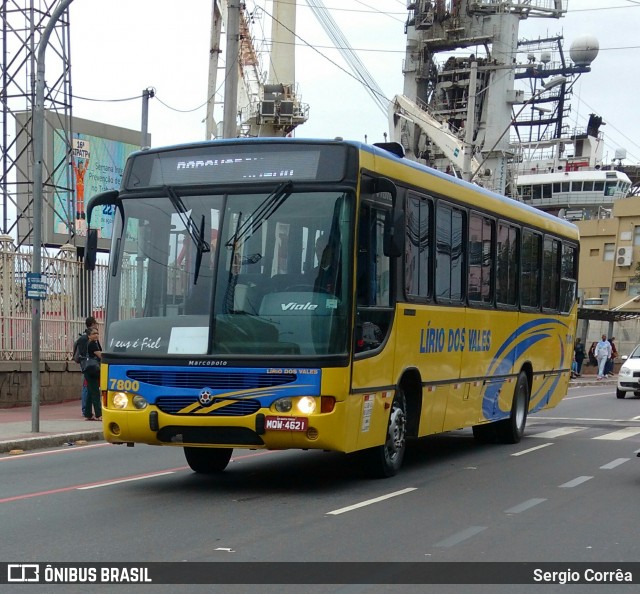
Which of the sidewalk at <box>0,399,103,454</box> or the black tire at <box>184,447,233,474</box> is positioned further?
the sidewalk at <box>0,399,103,454</box>

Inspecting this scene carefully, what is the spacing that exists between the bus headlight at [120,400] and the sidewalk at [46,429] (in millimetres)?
5133

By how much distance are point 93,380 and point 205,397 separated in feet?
30.3

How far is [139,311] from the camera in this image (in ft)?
34.5

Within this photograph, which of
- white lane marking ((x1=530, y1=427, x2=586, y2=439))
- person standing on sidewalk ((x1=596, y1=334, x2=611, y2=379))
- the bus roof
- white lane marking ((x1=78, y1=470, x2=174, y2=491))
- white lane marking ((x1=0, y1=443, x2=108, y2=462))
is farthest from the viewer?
person standing on sidewalk ((x1=596, y1=334, x2=611, y2=379))

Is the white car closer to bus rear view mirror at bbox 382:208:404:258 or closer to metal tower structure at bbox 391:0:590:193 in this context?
bus rear view mirror at bbox 382:208:404:258

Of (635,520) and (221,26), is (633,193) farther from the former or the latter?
(635,520)

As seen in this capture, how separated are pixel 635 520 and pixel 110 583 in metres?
4.89

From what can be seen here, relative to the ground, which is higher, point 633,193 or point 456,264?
point 633,193

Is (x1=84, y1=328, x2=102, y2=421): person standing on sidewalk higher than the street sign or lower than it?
lower

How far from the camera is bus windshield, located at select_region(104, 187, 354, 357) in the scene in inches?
393

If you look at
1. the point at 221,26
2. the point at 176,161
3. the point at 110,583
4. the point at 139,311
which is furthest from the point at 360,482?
the point at 221,26

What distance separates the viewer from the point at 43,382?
74.5ft

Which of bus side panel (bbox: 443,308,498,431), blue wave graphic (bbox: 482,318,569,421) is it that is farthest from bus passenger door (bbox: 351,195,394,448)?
blue wave graphic (bbox: 482,318,569,421)

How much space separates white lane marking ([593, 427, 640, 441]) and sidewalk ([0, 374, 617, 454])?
825cm
